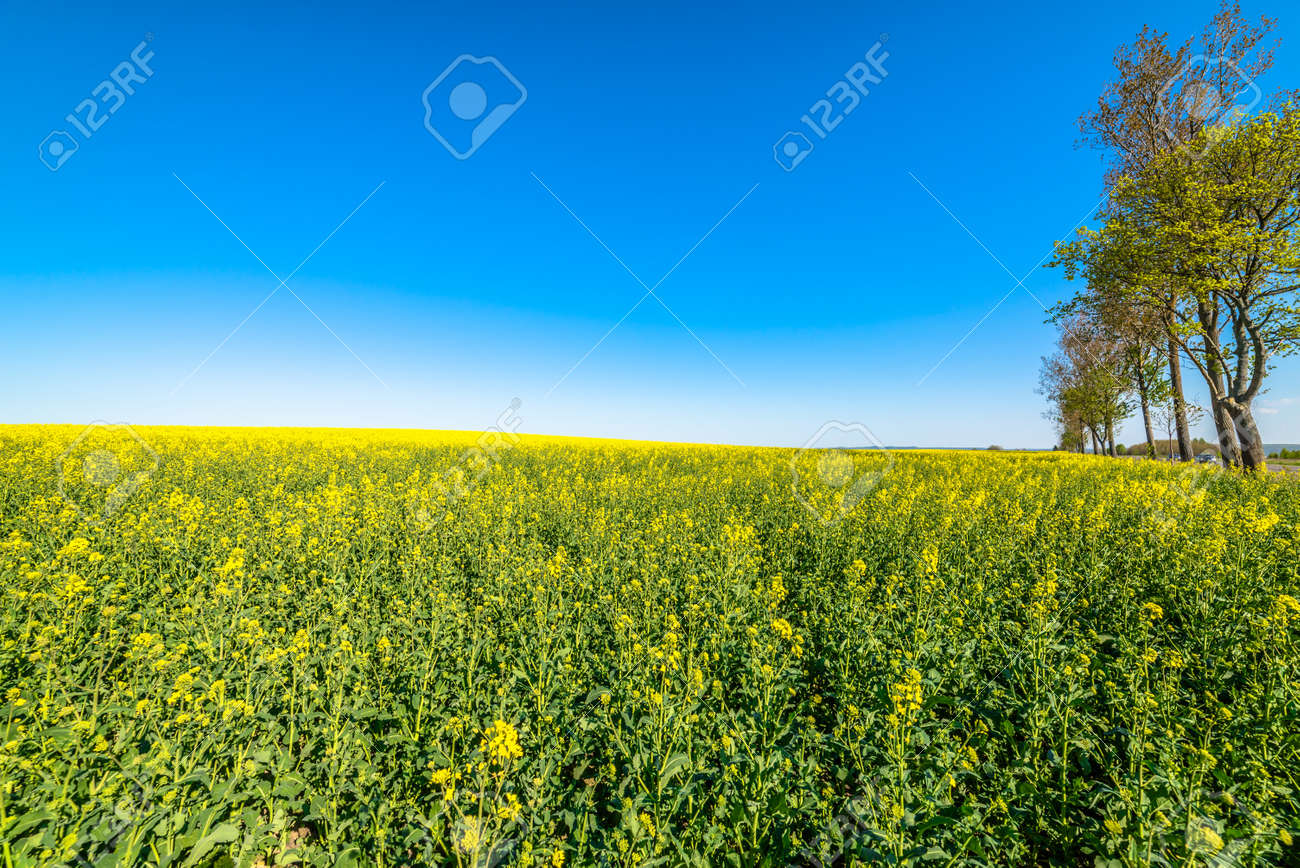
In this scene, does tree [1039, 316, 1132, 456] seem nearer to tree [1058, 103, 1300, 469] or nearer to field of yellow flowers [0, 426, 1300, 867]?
tree [1058, 103, 1300, 469]

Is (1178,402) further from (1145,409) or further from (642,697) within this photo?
(642,697)

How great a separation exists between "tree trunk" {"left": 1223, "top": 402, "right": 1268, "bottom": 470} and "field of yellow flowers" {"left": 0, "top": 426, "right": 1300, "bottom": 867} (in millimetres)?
13121

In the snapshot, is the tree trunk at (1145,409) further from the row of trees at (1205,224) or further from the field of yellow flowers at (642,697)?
the field of yellow flowers at (642,697)

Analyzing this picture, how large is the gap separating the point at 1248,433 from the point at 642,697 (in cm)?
2465

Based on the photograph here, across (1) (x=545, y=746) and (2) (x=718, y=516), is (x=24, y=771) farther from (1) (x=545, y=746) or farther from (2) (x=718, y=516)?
(2) (x=718, y=516)

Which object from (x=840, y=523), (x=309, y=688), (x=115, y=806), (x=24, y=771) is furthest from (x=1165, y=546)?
(x=24, y=771)

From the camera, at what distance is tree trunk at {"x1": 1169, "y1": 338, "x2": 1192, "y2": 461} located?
2056 cm

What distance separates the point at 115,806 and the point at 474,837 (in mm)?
1878

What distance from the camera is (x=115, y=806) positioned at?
2.42 m

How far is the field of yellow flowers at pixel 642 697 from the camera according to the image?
262 centimetres

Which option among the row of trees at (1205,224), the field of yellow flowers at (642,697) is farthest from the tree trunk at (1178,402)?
the field of yellow flowers at (642,697)

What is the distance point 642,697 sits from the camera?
3604 mm

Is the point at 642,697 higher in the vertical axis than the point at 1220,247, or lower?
lower

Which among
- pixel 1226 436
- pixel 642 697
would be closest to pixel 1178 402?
pixel 1226 436
